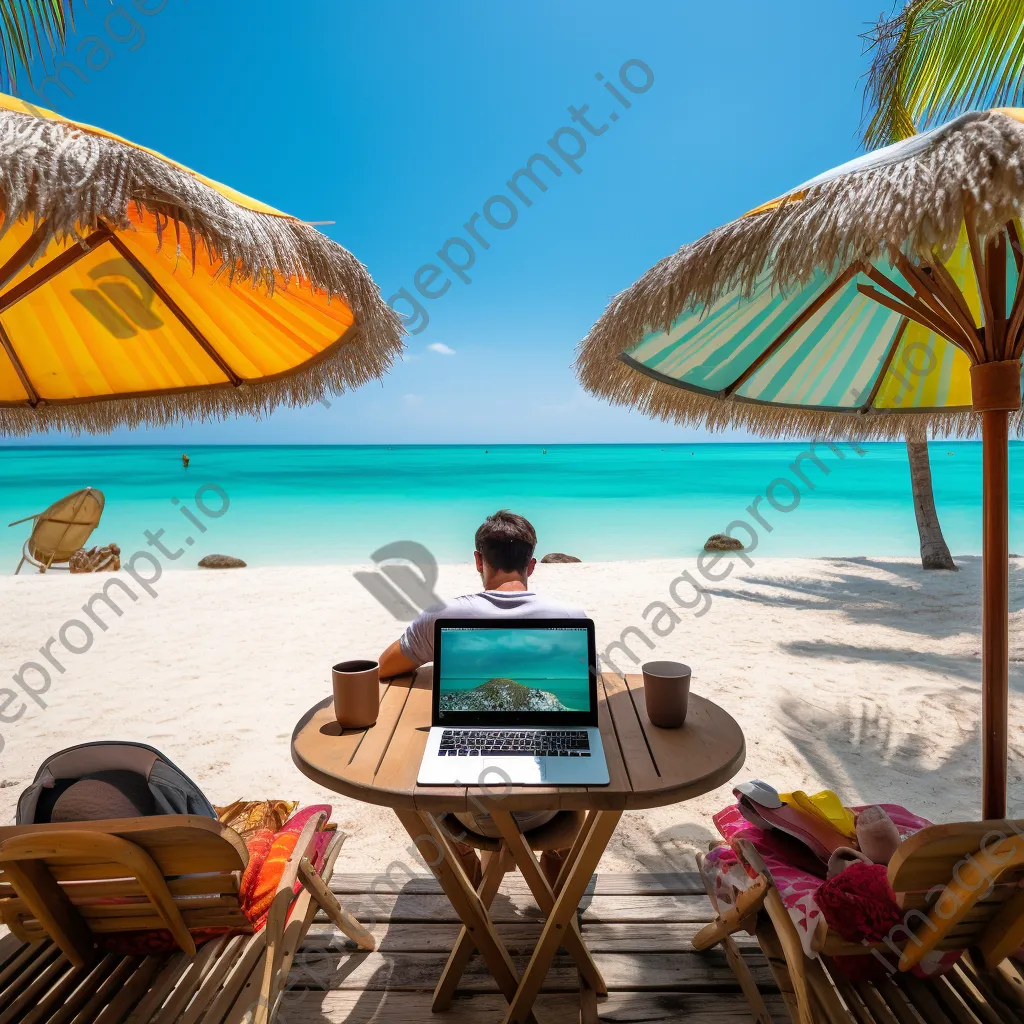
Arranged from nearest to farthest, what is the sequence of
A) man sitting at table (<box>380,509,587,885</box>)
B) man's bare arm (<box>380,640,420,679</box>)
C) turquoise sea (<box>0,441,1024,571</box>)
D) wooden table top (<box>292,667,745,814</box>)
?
wooden table top (<box>292,667,745,814</box>)
man sitting at table (<box>380,509,587,885</box>)
man's bare arm (<box>380,640,420,679</box>)
turquoise sea (<box>0,441,1024,571</box>)

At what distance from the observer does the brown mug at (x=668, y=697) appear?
1.69 metres

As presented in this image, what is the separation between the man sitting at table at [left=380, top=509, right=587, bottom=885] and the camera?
6.16 ft

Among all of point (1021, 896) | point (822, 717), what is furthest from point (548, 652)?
point (822, 717)

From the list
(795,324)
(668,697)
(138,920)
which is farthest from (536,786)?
(795,324)

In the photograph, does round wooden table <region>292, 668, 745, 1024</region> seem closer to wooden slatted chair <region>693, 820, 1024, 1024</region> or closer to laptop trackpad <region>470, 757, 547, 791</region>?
laptop trackpad <region>470, 757, 547, 791</region>

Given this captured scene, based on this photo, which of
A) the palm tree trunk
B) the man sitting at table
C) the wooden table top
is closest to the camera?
the wooden table top

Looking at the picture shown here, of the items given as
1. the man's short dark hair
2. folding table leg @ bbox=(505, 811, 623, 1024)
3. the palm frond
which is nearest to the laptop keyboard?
folding table leg @ bbox=(505, 811, 623, 1024)

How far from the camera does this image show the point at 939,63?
5.54m

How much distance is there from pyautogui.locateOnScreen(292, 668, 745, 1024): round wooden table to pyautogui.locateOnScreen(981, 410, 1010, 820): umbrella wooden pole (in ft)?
2.98

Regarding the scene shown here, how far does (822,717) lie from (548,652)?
3011 millimetres

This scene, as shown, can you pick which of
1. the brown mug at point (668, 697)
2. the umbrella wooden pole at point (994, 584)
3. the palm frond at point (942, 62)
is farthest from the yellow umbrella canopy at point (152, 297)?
the palm frond at point (942, 62)

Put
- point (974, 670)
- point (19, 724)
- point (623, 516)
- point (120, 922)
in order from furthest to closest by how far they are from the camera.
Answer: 1. point (623, 516)
2. point (974, 670)
3. point (19, 724)
4. point (120, 922)

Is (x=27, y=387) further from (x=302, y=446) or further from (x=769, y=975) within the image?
(x=302, y=446)

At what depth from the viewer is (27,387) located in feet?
9.35
